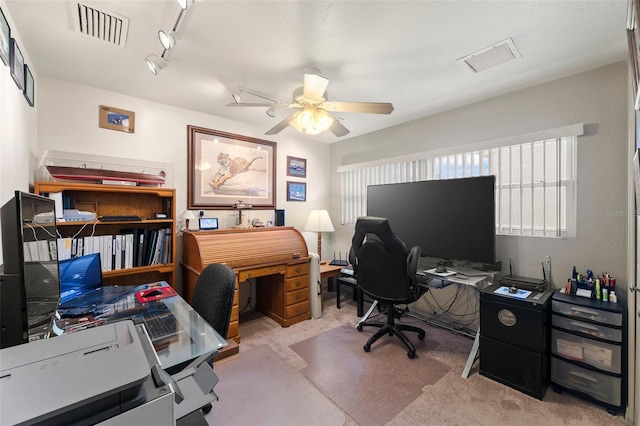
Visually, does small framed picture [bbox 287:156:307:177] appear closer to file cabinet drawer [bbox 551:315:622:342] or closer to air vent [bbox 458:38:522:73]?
air vent [bbox 458:38:522:73]

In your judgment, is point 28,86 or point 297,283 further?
point 297,283

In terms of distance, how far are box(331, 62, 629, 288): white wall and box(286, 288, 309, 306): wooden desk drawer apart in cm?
208

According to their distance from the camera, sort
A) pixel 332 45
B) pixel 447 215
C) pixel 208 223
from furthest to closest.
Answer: pixel 208 223
pixel 447 215
pixel 332 45

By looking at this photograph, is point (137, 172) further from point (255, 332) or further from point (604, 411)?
point (604, 411)

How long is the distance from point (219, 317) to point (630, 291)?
2560mm

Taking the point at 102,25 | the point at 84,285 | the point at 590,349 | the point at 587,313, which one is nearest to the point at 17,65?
the point at 102,25

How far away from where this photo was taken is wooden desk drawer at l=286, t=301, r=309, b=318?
297 cm

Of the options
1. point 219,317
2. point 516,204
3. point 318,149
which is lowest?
point 219,317

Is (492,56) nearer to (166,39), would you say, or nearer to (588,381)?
(166,39)

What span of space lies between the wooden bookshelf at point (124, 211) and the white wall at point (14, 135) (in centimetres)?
27

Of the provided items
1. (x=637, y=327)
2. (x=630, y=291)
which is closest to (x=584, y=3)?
(x=630, y=291)

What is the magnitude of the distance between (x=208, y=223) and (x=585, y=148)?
3.56 metres

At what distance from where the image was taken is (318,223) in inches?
146

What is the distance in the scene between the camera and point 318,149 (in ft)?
14.0
